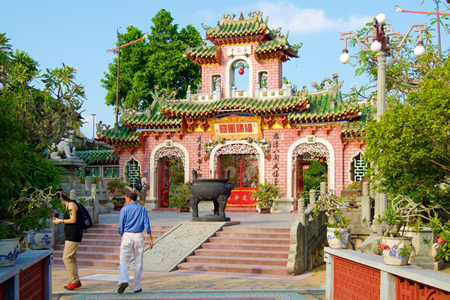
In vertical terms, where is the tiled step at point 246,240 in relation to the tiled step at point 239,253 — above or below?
above

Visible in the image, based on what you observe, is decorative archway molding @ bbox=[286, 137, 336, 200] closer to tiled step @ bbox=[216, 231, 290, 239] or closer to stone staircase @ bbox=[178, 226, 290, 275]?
stone staircase @ bbox=[178, 226, 290, 275]

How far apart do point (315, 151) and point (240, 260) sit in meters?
9.26

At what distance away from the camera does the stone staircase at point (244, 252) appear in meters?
10.2

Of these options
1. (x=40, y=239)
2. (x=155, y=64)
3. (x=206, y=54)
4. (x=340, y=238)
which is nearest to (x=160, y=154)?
(x=206, y=54)

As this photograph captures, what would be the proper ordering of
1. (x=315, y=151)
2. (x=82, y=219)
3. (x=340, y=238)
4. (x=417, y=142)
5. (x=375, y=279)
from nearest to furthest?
1. (x=375, y=279)
2. (x=417, y=142)
3. (x=340, y=238)
4. (x=82, y=219)
5. (x=315, y=151)

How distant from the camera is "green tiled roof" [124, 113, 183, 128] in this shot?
Answer: 20.7m

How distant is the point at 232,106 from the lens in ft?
63.1

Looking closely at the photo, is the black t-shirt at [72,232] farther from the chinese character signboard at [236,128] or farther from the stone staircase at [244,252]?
the chinese character signboard at [236,128]

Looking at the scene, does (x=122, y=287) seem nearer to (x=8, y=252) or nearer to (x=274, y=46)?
(x=8, y=252)

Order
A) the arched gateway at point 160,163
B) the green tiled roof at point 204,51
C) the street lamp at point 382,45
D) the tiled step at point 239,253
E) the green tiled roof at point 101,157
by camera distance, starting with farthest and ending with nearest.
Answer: the green tiled roof at point 101,157, the arched gateway at point 160,163, the green tiled roof at point 204,51, the tiled step at point 239,253, the street lamp at point 382,45

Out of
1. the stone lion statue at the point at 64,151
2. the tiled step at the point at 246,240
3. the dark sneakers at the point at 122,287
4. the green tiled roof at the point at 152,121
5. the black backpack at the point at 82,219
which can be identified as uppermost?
Answer: the green tiled roof at the point at 152,121

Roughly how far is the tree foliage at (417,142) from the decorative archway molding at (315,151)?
1189 cm

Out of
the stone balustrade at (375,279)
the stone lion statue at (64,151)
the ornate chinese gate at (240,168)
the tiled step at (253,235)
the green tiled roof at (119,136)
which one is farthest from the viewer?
the green tiled roof at (119,136)

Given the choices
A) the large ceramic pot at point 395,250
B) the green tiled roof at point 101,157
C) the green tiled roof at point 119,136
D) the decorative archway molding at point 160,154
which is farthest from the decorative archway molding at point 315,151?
the large ceramic pot at point 395,250
